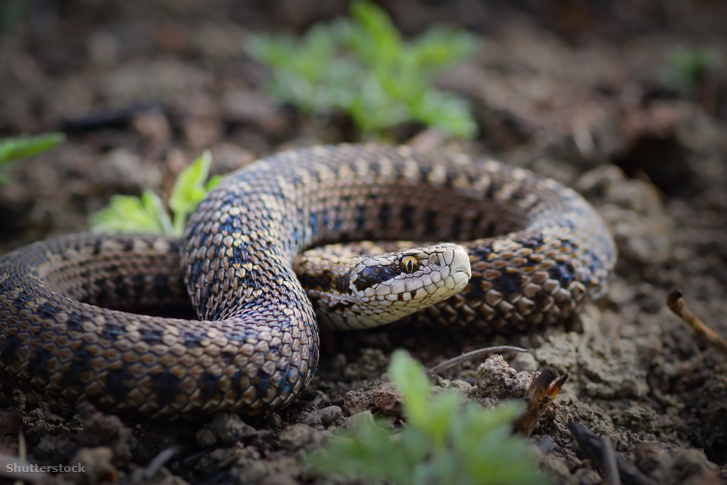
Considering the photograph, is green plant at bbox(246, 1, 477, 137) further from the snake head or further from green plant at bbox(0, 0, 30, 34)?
green plant at bbox(0, 0, 30, 34)

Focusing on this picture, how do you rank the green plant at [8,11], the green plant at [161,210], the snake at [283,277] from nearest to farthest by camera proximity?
1. the snake at [283,277]
2. the green plant at [161,210]
3. the green plant at [8,11]

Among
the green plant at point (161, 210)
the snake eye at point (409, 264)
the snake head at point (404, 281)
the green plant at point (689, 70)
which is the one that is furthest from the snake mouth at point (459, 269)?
the green plant at point (689, 70)

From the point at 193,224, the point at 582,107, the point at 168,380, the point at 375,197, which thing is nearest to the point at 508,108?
the point at 582,107

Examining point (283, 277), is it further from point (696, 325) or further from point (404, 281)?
point (696, 325)

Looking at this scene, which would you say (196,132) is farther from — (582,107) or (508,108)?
(582,107)

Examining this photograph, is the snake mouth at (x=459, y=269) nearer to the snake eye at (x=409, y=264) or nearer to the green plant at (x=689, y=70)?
the snake eye at (x=409, y=264)

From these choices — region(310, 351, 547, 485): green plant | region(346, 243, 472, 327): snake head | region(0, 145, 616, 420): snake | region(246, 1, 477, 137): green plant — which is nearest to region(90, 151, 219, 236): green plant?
region(0, 145, 616, 420): snake

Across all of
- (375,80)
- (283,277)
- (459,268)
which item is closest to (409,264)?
(459,268)

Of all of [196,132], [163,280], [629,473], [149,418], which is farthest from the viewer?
[196,132]
